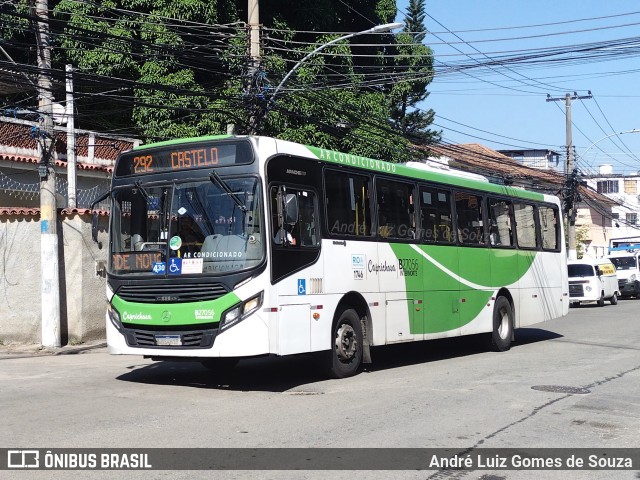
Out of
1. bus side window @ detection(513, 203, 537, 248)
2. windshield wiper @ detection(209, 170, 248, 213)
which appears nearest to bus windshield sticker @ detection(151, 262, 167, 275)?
windshield wiper @ detection(209, 170, 248, 213)

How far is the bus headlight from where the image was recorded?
34.4ft

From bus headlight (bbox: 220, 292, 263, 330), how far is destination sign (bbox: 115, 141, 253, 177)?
1884mm

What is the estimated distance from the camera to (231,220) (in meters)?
10.7

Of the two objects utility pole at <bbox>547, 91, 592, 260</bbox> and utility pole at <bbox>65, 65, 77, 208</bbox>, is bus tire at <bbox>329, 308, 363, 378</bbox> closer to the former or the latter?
utility pole at <bbox>65, 65, 77, 208</bbox>

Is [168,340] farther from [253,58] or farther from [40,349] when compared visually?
[253,58]

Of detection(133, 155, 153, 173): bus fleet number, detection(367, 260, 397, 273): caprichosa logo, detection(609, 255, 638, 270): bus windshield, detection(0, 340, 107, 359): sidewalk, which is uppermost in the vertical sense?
detection(133, 155, 153, 173): bus fleet number

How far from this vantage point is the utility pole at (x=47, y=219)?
16.2m

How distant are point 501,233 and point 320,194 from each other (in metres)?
6.76

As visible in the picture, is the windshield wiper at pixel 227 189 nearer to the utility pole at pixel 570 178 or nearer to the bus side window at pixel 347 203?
the bus side window at pixel 347 203

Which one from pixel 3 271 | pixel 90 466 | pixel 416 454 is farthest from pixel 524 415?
pixel 3 271

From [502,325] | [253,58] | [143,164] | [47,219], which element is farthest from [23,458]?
[253,58]

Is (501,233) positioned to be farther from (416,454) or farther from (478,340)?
(416,454)

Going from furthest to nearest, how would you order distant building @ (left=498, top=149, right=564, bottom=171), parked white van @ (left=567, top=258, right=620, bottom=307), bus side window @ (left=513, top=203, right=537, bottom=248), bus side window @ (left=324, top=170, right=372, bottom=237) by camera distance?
distant building @ (left=498, top=149, right=564, bottom=171)
parked white van @ (left=567, top=258, right=620, bottom=307)
bus side window @ (left=513, top=203, right=537, bottom=248)
bus side window @ (left=324, top=170, right=372, bottom=237)

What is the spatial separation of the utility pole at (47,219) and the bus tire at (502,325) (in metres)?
8.90
